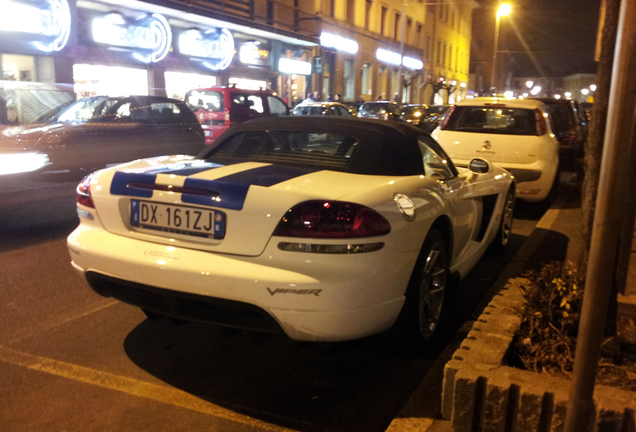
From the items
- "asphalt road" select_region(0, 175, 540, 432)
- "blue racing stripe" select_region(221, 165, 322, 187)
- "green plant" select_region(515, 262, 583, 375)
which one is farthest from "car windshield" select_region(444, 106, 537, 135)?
"blue racing stripe" select_region(221, 165, 322, 187)

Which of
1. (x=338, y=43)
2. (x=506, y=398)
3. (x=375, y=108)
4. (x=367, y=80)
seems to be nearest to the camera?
(x=506, y=398)

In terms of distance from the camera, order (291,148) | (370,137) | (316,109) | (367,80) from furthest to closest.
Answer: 1. (367,80)
2. (316,109)
3. (291,148)
4. (370,137)

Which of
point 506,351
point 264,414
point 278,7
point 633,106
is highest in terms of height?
point 278,7

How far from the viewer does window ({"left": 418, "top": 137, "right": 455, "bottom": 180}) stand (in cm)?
424

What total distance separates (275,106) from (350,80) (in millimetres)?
23154

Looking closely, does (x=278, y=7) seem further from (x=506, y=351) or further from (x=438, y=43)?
(x=438, y=43)

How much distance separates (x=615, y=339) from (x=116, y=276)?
2.60 meters

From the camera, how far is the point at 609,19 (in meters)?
3.26

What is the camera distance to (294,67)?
2941 centimetres

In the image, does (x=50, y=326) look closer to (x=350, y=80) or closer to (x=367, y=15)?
(x=350, y=80)

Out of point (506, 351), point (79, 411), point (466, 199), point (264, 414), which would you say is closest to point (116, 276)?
point (79, 411)

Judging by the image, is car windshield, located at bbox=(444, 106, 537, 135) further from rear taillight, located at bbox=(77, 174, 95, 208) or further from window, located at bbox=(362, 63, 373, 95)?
window, located at bbox=(362, 63, 373, 95)

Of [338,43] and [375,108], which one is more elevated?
[338,43]

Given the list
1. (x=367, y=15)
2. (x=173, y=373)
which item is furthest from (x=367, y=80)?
(x=173, y=373)
